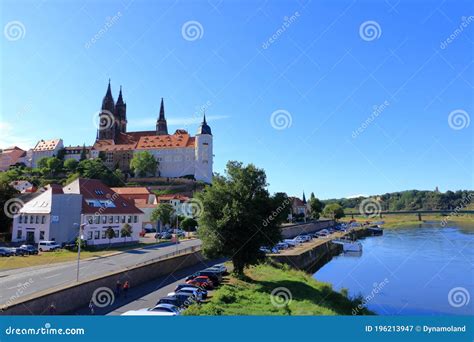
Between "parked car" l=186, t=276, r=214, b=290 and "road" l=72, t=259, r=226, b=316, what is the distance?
1338mm

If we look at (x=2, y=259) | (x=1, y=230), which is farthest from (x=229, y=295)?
(x=1, y=230)

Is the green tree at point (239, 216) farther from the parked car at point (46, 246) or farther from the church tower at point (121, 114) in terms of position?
the church tower at point (121, 114)

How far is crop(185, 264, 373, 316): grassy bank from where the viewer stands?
1964cm

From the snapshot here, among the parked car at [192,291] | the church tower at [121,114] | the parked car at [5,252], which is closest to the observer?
the parked car at [192,291]

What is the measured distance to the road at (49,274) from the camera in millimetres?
21241

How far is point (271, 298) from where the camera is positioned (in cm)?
2314

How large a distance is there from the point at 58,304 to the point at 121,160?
12180cm

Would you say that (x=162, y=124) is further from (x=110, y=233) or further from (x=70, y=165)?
(x=110, y=233)

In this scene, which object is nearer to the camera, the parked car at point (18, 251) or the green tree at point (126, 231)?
the parked car at point (18, 251)

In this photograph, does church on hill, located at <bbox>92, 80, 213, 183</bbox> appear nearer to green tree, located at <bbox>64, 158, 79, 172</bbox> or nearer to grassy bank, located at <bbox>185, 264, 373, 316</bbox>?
green tree, located at <bbox>64, 158, 79, 172</bbox>

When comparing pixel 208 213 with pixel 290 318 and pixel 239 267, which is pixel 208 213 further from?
pixel 290 318

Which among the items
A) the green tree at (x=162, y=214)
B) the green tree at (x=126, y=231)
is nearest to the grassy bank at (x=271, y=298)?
the green tree at (x=126, y=231)

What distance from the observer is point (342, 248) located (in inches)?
2726

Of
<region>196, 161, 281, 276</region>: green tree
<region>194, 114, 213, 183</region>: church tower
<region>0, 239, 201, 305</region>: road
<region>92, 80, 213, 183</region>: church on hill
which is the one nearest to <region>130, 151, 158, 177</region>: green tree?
<region>92, 80, 213, 183</region>: church on hill
